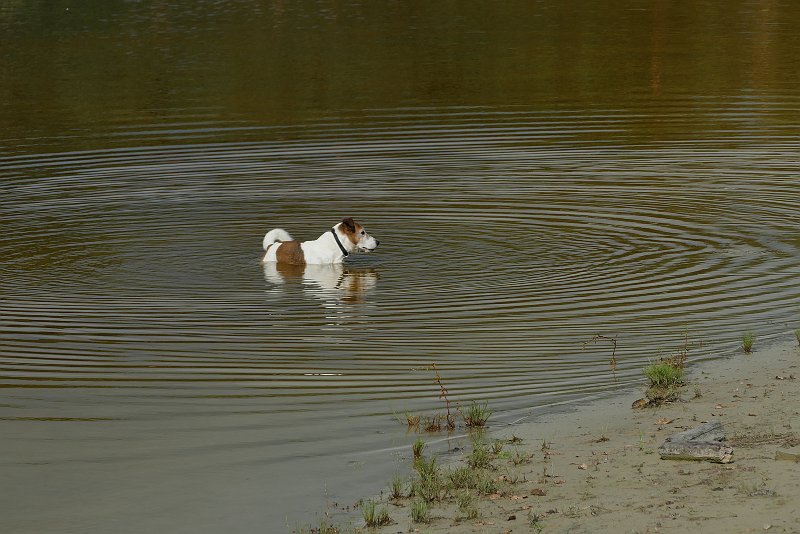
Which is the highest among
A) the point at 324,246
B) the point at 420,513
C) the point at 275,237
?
the point at 275,237

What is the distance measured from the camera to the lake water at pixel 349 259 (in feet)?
36.2

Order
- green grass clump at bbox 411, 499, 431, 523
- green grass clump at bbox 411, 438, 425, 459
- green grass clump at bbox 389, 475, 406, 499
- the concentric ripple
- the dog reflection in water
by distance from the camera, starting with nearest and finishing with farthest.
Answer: green grass clump at bbox 411, 499, 431, 523
green grass clump at bbox 389, 475, 406, 499
green grass clump at bbox 411, 438, 425, 459
the concentric ripple
the dog reflection in water

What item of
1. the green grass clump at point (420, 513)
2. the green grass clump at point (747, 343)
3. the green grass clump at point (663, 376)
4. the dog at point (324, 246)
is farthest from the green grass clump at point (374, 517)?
the dog at point (324, 246)

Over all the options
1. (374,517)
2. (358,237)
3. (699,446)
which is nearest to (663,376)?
(699,446)

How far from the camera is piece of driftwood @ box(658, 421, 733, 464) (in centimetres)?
920

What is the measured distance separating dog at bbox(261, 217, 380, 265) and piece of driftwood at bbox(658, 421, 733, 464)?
9382 mm

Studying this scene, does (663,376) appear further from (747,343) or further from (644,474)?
(644,474)

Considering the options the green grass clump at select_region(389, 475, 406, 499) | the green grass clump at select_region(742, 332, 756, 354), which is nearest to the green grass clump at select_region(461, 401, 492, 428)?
the green grass clump at select_region(389, 475, 406, 499)

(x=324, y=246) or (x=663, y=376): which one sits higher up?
(x=324, y=246)

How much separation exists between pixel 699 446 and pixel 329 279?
31.5 feet

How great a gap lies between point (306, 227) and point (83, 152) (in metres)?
11.6

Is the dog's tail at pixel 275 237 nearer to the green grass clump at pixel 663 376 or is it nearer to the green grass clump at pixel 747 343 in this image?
the green grass clump at pixel 747 343

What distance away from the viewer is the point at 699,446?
9.33m

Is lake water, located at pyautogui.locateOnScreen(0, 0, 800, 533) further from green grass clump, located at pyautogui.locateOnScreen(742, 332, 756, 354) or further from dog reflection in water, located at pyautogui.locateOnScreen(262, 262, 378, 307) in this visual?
green grass clump, located at pyautogui.locateOnScreen(742, 332, 756, 354)
